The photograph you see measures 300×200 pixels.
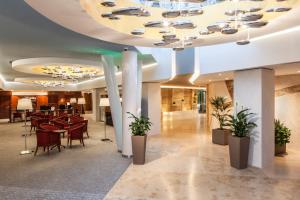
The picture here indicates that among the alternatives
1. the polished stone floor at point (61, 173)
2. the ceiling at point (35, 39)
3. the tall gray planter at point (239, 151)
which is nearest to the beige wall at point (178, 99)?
the ceiling at point (35, 39)

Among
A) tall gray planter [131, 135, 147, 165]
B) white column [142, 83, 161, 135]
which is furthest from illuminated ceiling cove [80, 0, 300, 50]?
white column [142, 83, 161, 135]

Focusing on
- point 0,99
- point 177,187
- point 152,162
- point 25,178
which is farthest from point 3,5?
point 0,99

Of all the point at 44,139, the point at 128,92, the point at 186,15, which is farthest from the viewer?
the point at 44,139

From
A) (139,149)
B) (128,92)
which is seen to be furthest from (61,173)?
(128,92)

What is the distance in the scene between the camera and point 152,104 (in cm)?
1247

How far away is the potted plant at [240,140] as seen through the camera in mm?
6543

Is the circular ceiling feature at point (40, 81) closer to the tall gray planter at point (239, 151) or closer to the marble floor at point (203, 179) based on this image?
the marble floor at point (203, 179)

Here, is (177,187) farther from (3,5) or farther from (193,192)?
(3,5)

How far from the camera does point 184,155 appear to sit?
8.09 meters

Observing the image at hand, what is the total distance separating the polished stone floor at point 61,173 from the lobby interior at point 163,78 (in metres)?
0.03

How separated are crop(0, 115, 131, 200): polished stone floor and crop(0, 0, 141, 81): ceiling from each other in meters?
3.55

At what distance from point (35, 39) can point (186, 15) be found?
4760 millimetres

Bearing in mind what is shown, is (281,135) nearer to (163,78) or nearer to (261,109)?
(261,109)

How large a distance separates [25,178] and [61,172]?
84 centimetres
